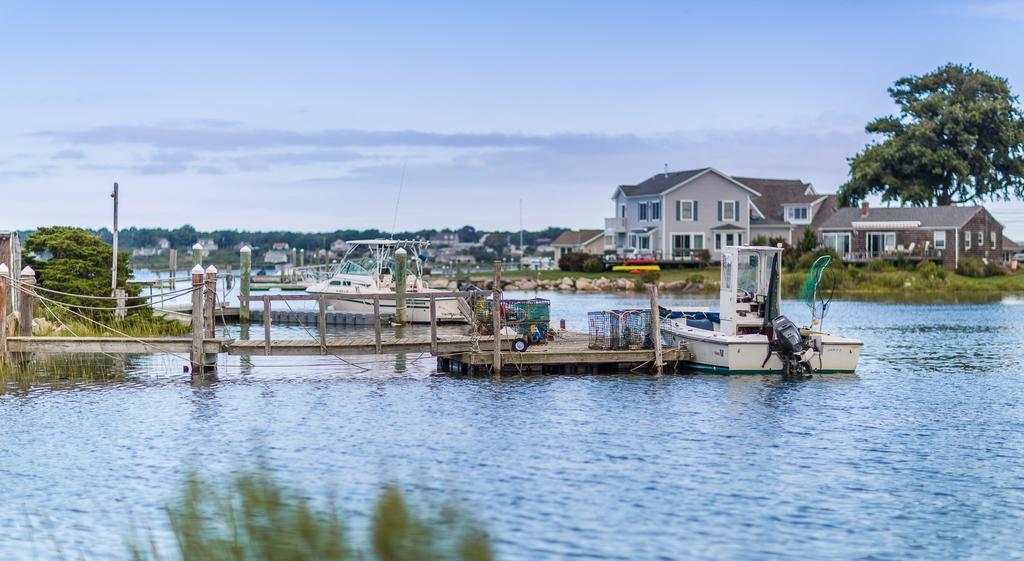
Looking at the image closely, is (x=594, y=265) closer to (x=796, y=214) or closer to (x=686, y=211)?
(x=686, y=211)

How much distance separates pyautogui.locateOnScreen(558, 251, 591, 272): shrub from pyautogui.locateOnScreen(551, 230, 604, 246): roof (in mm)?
14186

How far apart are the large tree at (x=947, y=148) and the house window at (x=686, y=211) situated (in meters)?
17.0

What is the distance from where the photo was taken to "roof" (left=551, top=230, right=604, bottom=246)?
10522 centimetres

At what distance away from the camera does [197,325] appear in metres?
27.1

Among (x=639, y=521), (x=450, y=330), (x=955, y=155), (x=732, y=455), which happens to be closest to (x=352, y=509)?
(x=639, y=521)

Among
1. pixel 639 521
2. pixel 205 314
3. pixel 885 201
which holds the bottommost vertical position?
pixel 639 521

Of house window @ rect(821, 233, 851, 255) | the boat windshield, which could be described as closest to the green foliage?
house window @ rect(821, 233, 851, 255)

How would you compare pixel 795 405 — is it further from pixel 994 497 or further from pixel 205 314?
pixel 205 314

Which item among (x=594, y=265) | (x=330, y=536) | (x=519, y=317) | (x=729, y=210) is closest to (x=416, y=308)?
(x=519, y=317)

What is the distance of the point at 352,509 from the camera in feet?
51.4

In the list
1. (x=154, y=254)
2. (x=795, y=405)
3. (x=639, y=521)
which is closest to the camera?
(x=639, y=521)

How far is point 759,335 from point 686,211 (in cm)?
5813

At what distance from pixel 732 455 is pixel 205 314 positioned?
14.2 m

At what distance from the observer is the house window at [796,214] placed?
96.4 metres
